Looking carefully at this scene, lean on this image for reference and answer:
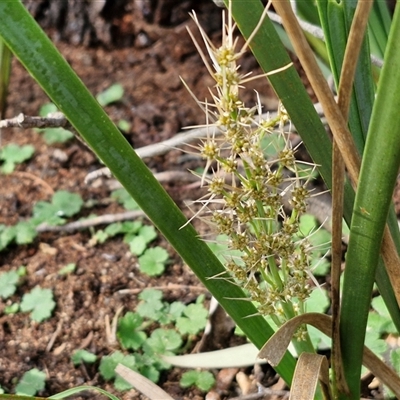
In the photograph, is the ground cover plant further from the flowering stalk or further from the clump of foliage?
the clump of foliage

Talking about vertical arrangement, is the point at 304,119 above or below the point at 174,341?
above

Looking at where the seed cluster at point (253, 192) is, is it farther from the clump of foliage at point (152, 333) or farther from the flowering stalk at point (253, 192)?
the clump of foliage at point (152, 333)

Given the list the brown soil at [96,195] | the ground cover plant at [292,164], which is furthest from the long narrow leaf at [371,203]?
the brown soil at [96,195]

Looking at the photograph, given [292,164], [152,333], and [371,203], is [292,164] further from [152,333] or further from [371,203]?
[152,333]

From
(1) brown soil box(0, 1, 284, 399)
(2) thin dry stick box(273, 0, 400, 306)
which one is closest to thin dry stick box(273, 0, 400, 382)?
(2) thin dry stick box(273, 0, 400, 306)

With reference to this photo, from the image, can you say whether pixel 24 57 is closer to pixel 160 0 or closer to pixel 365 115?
pixel 365 115

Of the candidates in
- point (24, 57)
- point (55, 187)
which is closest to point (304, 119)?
point (24, 57)

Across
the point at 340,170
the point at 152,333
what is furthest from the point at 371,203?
the point at 152,333
